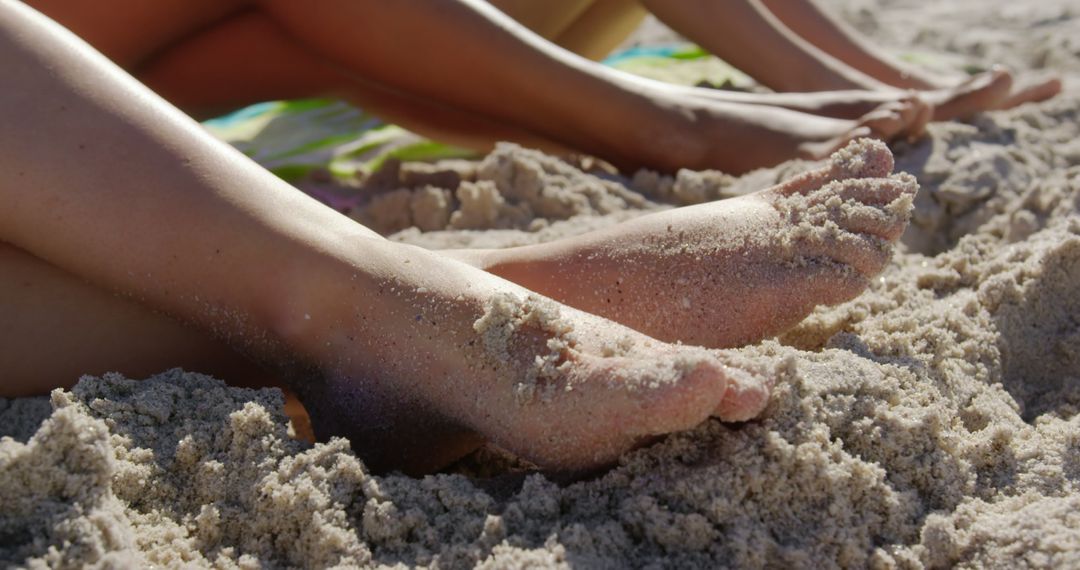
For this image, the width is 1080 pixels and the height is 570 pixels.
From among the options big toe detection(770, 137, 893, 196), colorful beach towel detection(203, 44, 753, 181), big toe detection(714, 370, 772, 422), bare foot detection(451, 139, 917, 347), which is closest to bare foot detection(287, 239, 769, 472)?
big toe detection(714, 370, 772, 422)

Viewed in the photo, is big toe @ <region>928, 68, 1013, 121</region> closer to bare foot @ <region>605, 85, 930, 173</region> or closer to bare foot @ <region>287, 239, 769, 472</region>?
bare foot @ <region>605, 85, 930, 173</region>

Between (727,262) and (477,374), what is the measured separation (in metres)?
0.36

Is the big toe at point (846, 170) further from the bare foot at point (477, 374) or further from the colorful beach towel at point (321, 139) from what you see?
the colorful beach towel at point (321, 139)

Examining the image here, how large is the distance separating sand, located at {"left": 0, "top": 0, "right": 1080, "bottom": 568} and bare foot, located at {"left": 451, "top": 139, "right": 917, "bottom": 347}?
0.09 meters

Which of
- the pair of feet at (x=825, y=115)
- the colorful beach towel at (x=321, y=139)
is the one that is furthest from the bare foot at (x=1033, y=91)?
the colorful beach towel at (x=321, y=139)

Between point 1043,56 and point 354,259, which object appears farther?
point 1043,56

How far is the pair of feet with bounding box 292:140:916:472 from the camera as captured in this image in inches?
38.4

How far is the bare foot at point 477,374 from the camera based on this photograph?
0.95 m

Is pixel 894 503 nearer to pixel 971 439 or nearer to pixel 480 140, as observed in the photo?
pixel 971 439

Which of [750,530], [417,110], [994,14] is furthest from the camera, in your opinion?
[994,14]

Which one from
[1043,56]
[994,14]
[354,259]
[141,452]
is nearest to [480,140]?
[354,259]

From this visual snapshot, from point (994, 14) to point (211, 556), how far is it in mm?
3443

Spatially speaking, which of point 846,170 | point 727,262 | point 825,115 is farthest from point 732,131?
point 727,262

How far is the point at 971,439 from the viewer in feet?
3.54
